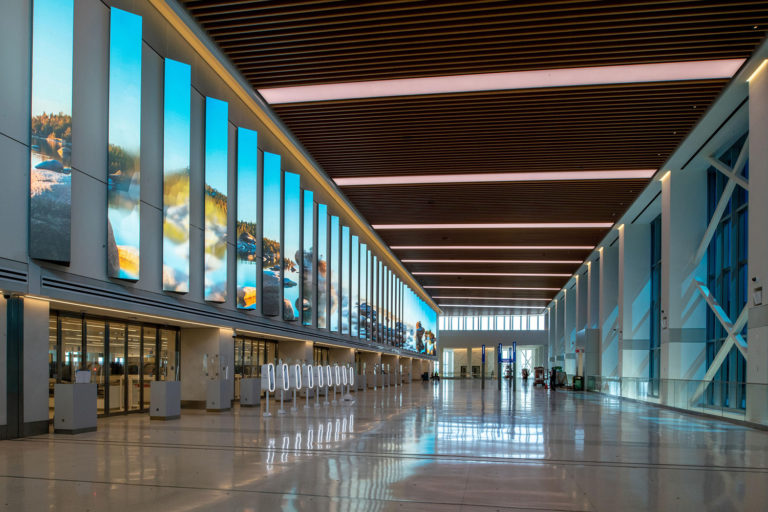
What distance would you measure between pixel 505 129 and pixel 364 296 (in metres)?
19.6

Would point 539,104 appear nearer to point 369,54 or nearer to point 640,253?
point 369,54

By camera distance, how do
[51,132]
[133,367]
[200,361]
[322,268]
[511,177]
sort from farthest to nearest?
[322,268]
[511,177]
[200,361]
[133,367]
[51,132]

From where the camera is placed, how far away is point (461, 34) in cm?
1334

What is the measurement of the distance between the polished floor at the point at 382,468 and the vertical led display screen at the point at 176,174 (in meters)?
3.34

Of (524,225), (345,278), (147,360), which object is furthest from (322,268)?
(147,360)

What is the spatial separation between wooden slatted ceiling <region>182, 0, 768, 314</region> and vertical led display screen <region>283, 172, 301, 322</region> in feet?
5.90

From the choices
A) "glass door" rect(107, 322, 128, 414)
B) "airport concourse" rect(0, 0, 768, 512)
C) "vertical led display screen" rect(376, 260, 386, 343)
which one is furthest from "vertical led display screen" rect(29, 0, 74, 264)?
"vertical led display screen" rect(376, 260, 386, 343)

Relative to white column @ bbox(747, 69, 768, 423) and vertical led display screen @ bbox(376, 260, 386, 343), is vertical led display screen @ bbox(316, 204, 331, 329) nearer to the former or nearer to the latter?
vertical led display screen @ bbox(376, 260, 386, 343)

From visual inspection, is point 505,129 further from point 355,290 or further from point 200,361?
point 355,290

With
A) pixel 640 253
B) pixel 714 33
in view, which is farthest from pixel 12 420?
pixel 640 253

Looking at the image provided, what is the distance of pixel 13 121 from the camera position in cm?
1027

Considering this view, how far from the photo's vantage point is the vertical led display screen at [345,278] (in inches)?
1262

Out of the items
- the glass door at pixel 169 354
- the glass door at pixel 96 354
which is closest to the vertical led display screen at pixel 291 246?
the glass door at pixel 169 354

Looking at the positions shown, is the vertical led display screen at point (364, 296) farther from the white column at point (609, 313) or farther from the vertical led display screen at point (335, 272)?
the white column at point (609, 313)
